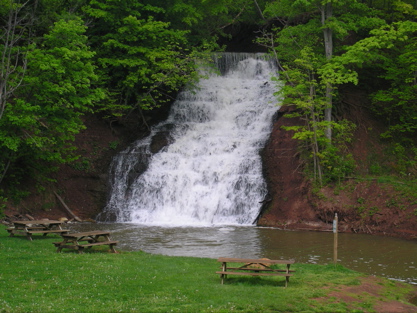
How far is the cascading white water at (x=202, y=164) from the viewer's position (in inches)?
928

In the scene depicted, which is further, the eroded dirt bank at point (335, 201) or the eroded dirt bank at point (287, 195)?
the eroded dirt bank at point (287, 195)

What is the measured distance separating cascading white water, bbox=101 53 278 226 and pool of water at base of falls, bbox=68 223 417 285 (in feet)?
6.71

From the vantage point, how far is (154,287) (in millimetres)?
9562

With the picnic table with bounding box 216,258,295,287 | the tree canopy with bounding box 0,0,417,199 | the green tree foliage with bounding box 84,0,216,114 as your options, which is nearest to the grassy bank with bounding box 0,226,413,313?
the picnic table with bounding box 216,258,295,287

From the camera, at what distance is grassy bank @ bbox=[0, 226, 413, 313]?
8281mm

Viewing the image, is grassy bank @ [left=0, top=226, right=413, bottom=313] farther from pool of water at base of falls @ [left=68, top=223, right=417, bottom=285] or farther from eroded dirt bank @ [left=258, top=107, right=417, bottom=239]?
eroded dirt bank @ [left=258, top=107, right=417, bottom=239]

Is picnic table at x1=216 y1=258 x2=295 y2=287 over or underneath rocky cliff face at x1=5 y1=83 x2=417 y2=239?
underneath

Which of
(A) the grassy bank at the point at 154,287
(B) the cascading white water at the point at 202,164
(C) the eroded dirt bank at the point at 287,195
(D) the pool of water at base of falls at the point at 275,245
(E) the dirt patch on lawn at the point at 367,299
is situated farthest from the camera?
(B) the cascading white water at the point at 202,164

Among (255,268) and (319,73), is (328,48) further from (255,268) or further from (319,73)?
(255,268)

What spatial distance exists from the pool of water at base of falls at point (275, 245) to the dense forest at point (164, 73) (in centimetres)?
423

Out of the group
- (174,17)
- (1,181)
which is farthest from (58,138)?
(174,17)

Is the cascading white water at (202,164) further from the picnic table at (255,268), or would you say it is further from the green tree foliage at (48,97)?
the picnic table at (255,268)

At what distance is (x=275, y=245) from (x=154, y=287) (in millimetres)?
8813

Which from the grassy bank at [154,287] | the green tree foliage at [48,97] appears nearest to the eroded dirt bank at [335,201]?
the grassy bank at [154,287]
